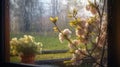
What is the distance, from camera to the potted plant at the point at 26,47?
1.56m

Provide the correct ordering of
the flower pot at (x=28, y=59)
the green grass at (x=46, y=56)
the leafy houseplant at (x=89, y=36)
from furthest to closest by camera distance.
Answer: the flower pot at (x=28, y=59) → the green grass at (x=46, y=56) → the leafy houseplant at (x=89, y=36)

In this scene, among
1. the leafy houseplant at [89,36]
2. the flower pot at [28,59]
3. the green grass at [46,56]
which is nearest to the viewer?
the leafy houseplant at [89,36]

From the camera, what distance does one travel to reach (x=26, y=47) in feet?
5.27

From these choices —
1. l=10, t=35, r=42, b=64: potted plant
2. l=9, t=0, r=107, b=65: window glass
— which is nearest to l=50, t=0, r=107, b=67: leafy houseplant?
l=9, t=0, r=107, b=65: window glass

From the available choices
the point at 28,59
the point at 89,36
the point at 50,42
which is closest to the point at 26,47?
the point at 28,59

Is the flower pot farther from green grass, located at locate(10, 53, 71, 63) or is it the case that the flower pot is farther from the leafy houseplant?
the leafy houseplant

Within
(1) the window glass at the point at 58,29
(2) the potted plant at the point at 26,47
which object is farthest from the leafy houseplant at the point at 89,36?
(2) the potted plant at the point at 26,47

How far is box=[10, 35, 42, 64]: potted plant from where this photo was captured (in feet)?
5.13

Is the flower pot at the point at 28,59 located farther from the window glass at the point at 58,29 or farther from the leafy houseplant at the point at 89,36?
the leafy houseplant at the point at 89,36

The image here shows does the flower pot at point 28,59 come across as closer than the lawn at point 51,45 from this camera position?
No

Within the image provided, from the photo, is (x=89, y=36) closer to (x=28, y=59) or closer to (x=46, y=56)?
(x=46, y=56)

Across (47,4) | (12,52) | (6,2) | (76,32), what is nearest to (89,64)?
(76,32)

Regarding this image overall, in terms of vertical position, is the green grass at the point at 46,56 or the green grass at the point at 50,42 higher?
the green grass at the point at 50,42
